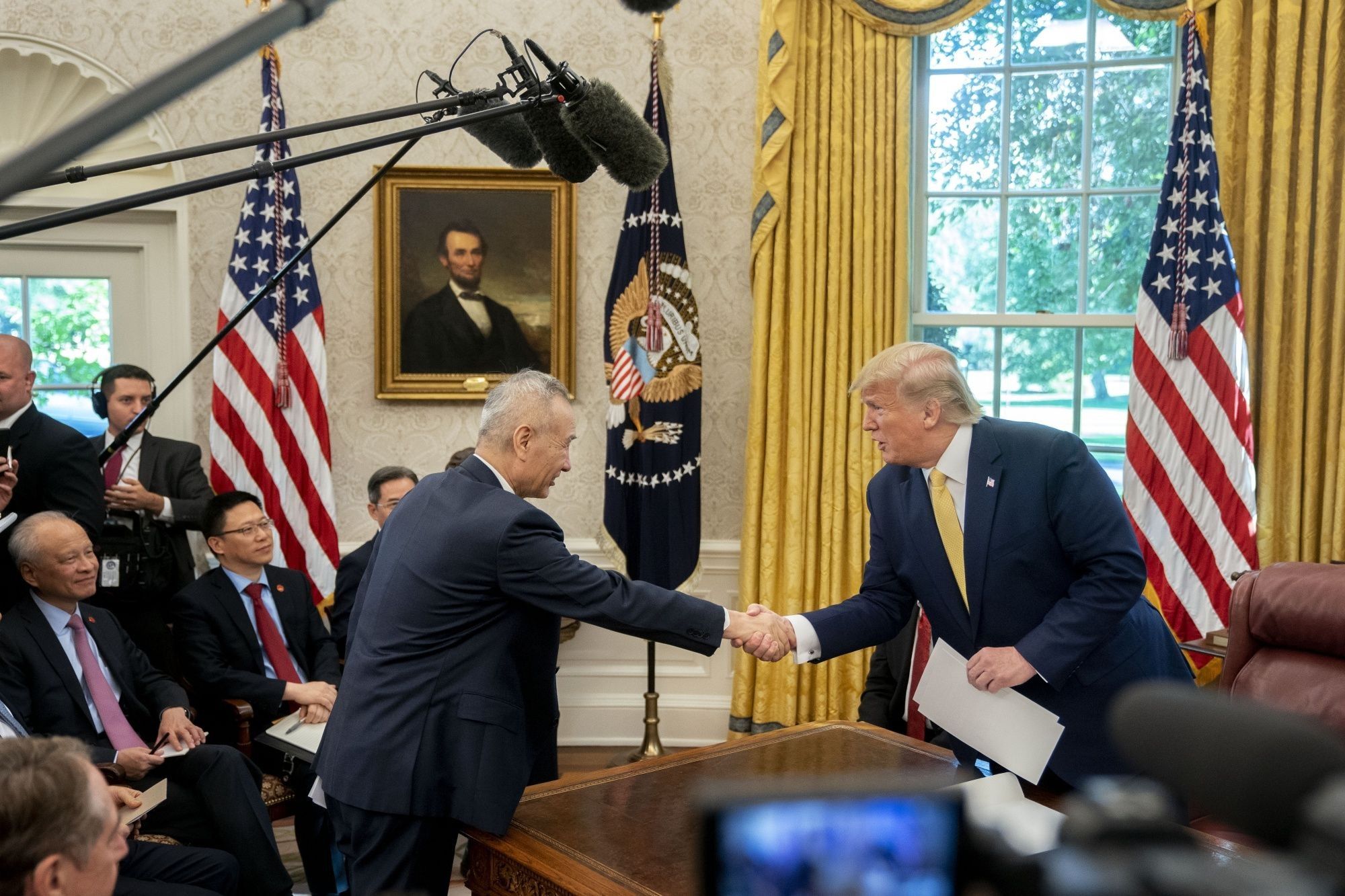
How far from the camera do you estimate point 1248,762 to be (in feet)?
1.49

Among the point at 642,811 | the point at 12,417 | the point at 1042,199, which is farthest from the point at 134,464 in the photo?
the point at 1042,199

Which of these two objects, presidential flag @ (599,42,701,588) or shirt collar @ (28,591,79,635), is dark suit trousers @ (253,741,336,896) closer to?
shirt collar @ (28,591,79,635)

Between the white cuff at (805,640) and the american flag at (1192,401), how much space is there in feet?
8.00

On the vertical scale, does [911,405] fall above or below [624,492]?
above

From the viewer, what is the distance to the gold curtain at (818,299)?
5.18m

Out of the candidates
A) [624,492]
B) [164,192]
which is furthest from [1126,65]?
[164,192]

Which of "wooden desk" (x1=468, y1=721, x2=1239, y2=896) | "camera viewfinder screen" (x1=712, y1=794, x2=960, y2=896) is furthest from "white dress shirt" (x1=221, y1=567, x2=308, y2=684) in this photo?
"camera viewfinder screen" (x1=712, y1=794, x2=960, y2=896)

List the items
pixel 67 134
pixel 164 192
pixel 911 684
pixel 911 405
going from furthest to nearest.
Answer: pixel 911 684
pixel 911 405
pixel 164 192
pixel 67 134

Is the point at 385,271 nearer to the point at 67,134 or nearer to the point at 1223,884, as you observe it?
the point at 67,134

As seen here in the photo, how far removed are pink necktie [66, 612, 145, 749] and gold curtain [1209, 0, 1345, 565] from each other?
168 inches

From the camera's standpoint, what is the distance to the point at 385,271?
5.38 m

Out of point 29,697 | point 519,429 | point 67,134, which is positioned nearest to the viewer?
point 67,134

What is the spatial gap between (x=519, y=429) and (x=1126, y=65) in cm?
399

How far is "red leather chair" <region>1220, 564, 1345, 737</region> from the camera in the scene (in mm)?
2854
